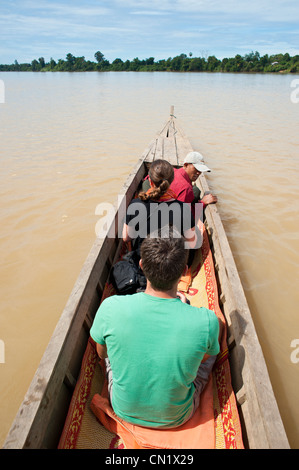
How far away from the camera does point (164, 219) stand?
2.61 meters

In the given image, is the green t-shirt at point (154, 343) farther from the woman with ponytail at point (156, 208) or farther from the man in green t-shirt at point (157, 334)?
the woman with ponytail at point (156, 208)

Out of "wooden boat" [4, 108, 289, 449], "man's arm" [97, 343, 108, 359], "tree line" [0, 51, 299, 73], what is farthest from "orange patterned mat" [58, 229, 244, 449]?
"tree line" [0, 51, 299, 73]

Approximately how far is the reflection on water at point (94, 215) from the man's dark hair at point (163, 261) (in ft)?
6.91

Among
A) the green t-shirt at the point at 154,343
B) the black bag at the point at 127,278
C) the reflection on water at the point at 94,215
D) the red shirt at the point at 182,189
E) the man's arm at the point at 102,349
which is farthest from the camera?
the red shirt at the point at 182,189

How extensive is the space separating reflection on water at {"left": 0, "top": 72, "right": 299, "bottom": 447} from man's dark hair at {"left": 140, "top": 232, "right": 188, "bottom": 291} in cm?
211

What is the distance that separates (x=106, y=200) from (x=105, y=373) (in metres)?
4.50

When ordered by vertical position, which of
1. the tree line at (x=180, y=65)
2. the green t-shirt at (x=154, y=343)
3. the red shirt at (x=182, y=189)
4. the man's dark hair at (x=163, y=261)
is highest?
the tree line at (x=180, y=65)

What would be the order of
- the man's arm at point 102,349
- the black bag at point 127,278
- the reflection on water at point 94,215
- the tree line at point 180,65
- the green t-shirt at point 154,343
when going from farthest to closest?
the tree line at point 180,65, the reflection on water at point 94,215, the black bag at point 127,278, the man's arm at point 102,349, the green t-shirt at point 154,343

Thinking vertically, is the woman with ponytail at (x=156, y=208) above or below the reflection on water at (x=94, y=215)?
above

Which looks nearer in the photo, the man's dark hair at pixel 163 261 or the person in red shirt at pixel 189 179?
the man's dark hair at pixel 163 261

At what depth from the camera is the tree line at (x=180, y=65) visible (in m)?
66.8

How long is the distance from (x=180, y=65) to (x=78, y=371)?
94.6 metres

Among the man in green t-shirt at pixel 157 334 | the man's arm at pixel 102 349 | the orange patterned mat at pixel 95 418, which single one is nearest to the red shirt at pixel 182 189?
the orange patterned mat at pixel 95 418

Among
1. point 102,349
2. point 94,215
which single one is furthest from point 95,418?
point 94,215
